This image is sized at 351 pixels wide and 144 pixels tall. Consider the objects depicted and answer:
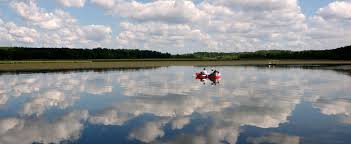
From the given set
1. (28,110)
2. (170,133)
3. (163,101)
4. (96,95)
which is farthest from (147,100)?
(170,133)

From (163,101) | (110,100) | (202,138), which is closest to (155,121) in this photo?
(202,138)

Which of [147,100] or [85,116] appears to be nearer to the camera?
[85,116]

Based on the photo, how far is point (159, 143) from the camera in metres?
18.6

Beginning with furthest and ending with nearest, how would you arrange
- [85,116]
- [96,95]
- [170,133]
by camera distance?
→ [96,95] < [85,116] < [170,133]

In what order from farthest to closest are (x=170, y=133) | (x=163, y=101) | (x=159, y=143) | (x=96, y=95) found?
(x=96, y=95) → (x=163, y=101) → (x=170, y=133) → (x=159, y=143)

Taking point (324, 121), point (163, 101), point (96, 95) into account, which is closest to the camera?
point (324, 121)

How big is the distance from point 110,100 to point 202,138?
19.0 metres

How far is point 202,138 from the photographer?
1964cm

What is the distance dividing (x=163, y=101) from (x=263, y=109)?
998 centimetres

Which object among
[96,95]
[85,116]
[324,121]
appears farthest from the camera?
[96,95]

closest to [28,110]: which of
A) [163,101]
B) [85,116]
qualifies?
[85,116]

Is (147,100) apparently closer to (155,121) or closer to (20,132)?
(155,121)

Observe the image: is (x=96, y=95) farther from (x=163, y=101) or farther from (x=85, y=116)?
(x=85, y=116)

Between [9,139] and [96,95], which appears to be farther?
[96,95]
